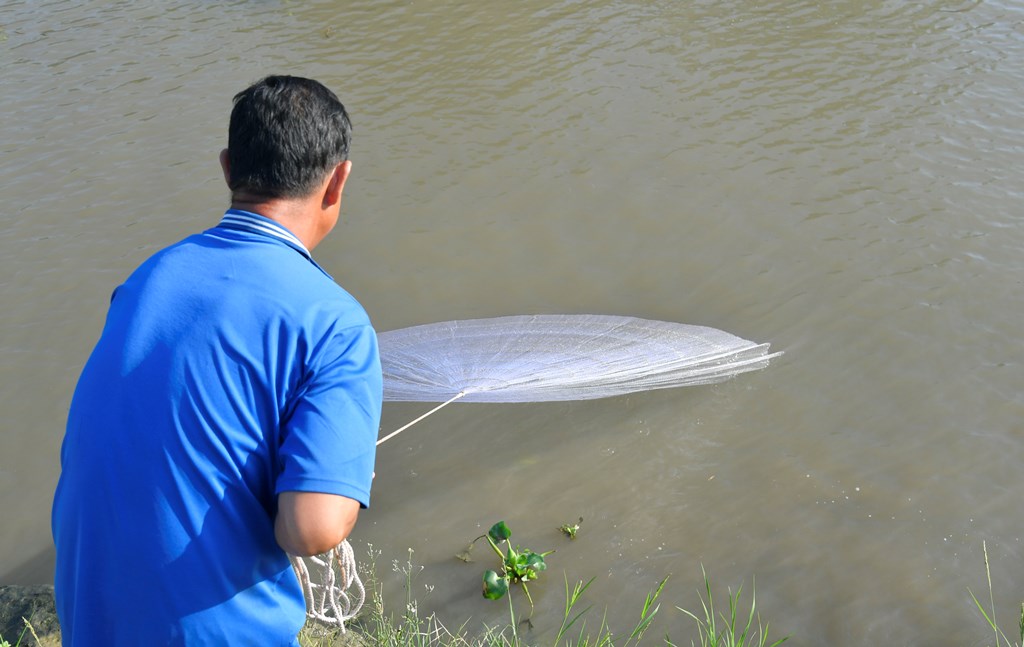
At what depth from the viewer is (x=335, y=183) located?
2.02 meters

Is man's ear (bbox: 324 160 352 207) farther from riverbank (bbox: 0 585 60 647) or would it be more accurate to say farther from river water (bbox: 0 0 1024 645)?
river water (bbox: 0 0 1024 645)

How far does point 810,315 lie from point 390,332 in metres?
2.53

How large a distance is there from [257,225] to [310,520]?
2.02 feet

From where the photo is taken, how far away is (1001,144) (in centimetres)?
687

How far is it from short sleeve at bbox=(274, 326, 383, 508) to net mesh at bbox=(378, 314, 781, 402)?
7.83ft

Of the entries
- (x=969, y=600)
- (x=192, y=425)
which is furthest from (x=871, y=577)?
(x=192, y=425)

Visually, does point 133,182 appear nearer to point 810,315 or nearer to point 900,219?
point 810,315

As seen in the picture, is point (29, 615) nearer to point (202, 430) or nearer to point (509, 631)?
point (509, 631)

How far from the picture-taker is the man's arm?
1.73 m

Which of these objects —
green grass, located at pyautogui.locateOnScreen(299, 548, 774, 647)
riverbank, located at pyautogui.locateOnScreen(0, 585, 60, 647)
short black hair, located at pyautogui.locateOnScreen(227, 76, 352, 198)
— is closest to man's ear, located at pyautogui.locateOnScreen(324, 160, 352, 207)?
short black hair, located at pyautogui.locateOnScreen(227, 76, 352, 198)

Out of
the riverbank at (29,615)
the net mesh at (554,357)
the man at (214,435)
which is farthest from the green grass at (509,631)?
the man at (214,435)

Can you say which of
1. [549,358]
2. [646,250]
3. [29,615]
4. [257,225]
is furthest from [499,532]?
[257,225]

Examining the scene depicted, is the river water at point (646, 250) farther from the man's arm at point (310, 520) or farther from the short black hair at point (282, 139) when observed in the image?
the short black hair at point (282, 139)

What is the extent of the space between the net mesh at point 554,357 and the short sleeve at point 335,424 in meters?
2.39
